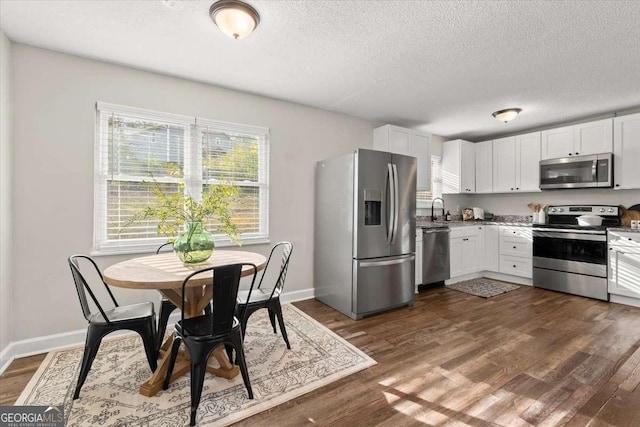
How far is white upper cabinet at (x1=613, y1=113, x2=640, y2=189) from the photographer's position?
12.3 feet

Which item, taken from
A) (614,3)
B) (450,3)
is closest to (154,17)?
(450,3)

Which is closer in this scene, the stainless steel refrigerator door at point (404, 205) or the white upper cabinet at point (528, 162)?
the stainless steel refrigerator door at point (404, 205)

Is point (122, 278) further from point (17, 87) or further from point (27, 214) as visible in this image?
point (17, 87)

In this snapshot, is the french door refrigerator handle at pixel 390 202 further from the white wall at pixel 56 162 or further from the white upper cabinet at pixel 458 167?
the white upper cabinet at pixel 458 167

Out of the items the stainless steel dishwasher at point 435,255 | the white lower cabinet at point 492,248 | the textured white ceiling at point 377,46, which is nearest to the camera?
the textured white ceiling at point 377,46

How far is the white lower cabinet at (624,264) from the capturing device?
11.5 ft

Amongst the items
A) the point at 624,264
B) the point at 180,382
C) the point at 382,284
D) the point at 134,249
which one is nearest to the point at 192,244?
the point at 180,382

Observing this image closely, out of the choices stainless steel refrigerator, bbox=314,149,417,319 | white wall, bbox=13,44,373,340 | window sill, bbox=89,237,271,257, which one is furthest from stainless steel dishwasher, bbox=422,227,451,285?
white wall, bbox=13,44,373,340

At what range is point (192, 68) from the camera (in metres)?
2.84

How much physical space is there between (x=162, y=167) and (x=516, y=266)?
5168 millimetres

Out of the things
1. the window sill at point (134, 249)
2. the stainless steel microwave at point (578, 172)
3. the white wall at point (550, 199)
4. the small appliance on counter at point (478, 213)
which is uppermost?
the stainless steel microwave at point (578, 172)

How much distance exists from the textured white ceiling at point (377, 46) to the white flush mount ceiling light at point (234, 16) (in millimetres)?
72

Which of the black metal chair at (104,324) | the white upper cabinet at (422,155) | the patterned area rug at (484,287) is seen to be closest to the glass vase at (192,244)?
the black metal chair at (104,324)

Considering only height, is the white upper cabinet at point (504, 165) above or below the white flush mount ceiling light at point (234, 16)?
below
